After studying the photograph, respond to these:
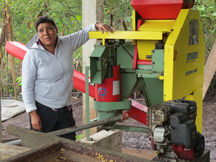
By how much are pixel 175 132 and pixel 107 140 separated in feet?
7.40

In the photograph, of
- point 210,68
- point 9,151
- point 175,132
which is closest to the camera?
point 175,132

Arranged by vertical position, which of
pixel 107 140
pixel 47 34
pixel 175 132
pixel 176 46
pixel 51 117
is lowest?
pixel 107 140

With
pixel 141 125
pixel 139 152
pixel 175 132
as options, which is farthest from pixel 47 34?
pixel 141 125

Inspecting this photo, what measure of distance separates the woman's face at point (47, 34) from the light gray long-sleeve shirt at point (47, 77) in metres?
0.07

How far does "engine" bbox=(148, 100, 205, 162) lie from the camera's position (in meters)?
1.53

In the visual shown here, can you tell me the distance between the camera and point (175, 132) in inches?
60.6

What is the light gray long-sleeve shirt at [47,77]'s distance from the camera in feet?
9.04

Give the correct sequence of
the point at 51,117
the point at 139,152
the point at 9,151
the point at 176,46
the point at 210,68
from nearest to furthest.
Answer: the point at 9,151, the point at 176,46, the point at 51,117, the point at 139,152, the point at 210,68

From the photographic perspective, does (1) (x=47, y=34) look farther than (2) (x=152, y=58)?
Yes

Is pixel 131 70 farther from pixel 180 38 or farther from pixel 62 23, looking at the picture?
pixel 62 23

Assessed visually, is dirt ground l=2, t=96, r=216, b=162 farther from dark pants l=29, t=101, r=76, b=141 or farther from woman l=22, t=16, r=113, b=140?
woman l=22, t=16, r=113, b=140

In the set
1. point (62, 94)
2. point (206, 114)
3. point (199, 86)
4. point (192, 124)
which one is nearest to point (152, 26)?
point (199, 86)

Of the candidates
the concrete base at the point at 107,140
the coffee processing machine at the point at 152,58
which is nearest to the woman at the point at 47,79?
the coffee processing machine at the point at 152,58

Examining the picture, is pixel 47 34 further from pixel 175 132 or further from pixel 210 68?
pixel 210 68
